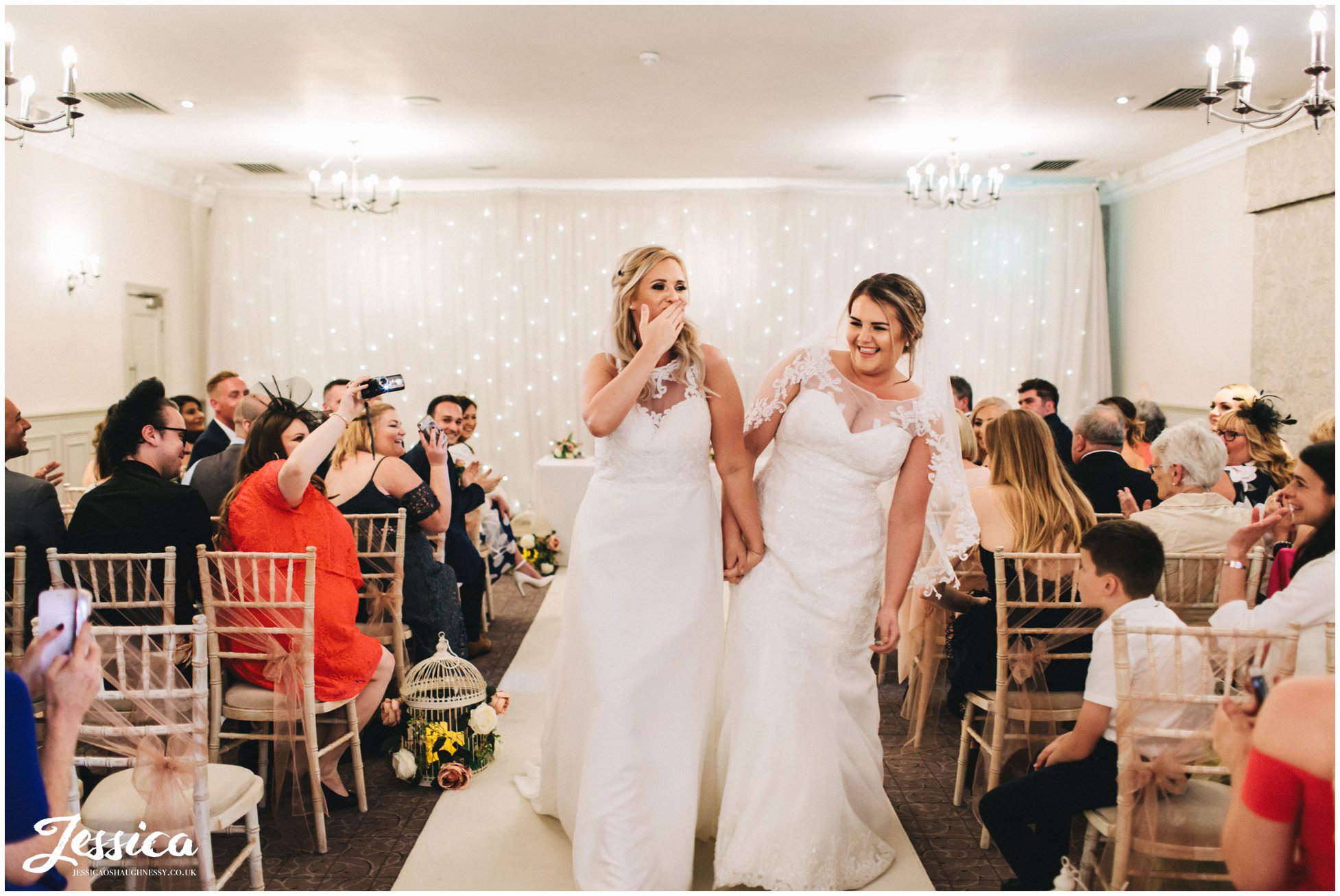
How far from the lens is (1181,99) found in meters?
6.00

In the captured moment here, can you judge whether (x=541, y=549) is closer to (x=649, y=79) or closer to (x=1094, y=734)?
(x=649, y=79)

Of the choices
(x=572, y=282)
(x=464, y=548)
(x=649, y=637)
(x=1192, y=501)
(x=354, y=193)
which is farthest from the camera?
(x=572, y=282)

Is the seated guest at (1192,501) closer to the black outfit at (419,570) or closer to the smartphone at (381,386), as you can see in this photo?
the smartphone at (381,386)

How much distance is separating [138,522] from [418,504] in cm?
120

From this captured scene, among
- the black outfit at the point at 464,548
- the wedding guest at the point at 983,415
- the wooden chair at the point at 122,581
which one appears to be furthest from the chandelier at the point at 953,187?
the wooden chair at the point at 122,581

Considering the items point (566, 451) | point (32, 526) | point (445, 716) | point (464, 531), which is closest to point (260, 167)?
point (566, 451)

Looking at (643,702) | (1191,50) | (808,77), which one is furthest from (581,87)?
(643,702)

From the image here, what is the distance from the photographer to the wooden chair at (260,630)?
2850mm

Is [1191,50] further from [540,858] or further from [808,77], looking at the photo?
[540,858]

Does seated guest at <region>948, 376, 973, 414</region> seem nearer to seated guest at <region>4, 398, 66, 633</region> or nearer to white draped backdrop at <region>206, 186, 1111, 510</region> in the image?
white draped backdrop at <region>206, 186, 1111, 510</region>

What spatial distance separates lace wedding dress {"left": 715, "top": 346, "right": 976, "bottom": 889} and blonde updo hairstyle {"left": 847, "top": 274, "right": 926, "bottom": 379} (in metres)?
0.20

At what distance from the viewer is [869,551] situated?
2.66 m

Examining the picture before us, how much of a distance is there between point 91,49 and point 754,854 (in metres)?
5.15

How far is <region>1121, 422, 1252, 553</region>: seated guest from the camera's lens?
3.21m
